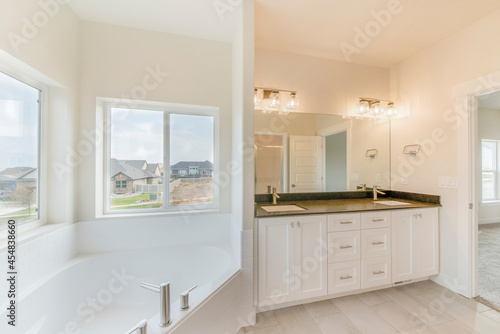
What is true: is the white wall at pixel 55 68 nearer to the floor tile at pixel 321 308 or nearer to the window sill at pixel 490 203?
the floor tile at pixel 321 308

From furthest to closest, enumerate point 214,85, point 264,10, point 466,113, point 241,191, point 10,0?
point 214,85
point 466,113
point 264,10
point 241,191
point 10,0

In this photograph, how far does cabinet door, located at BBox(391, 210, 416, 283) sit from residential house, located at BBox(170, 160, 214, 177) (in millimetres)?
2078

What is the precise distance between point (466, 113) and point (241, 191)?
2396 mm

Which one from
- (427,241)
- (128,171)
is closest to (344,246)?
(427,241)

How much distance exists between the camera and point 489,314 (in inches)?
67.6

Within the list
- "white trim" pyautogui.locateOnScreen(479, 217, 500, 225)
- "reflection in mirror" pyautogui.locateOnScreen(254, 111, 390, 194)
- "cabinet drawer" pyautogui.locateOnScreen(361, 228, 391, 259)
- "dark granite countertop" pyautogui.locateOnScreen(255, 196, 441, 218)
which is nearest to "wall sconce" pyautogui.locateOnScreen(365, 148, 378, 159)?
"reflection in mirror" pyautogui.locateOnScreen(254, 111, 390, 194)

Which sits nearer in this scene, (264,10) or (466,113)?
(264,10)

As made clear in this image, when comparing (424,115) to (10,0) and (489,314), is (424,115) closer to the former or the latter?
(489,314)

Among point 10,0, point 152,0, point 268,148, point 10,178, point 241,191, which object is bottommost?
point 241,191

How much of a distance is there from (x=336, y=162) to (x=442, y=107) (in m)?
1.25

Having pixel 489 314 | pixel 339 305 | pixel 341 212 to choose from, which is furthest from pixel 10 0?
pixel 489 314

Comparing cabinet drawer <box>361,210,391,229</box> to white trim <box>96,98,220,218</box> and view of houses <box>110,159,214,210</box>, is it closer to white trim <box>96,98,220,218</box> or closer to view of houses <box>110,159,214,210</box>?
white trim <box>96,98,220,218</box>

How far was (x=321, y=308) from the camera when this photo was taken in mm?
1822

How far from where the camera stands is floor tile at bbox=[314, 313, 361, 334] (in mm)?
1562
